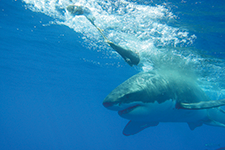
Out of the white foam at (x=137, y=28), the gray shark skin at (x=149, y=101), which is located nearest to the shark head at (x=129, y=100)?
the gray shark skin at (x=149, y=101)

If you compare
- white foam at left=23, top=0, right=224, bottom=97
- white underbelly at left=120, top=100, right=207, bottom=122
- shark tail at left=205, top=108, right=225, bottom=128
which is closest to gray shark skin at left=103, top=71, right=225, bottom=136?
white underbelly at left=120, top=100, right=207, bottom=122

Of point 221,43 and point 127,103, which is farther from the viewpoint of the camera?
point 221,43

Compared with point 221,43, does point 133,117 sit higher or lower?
lower

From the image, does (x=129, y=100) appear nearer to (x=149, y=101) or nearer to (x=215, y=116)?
(x=149, y=101)

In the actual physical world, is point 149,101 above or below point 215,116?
above

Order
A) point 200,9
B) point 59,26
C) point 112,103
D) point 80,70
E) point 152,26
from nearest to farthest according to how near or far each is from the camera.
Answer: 1. point 112,103
2. point 200,9
3. point 152,26
4. point 59,26
5. point 80,70

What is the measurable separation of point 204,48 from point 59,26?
35.8ft

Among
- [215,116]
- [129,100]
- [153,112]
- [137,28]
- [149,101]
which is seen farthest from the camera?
[137,28]

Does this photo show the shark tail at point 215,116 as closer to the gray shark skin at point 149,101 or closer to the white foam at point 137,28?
the gray shark skin at point 149,101

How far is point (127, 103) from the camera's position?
128 inches

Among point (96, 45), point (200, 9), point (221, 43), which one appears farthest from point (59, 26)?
point (221, 43)

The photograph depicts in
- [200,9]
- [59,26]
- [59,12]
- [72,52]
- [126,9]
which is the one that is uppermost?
[72,52]

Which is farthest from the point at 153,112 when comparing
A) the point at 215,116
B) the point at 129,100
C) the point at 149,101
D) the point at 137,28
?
the point at 137,28

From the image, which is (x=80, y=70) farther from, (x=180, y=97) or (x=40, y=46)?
(x=180, y=97)
